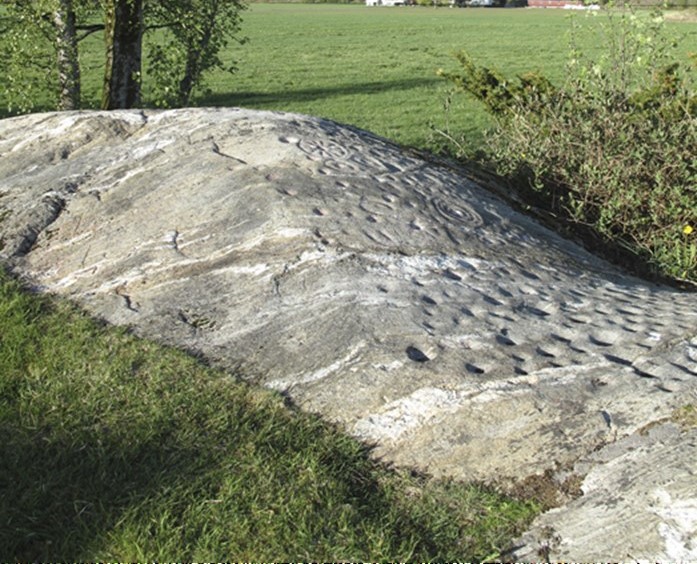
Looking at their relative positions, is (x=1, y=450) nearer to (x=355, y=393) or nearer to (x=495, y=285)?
(x=355, y=393)

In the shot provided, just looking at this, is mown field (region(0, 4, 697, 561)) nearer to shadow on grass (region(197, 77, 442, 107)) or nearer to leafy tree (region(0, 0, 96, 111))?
leafy tree (region(0, 0, 96, 111))

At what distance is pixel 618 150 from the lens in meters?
6.39

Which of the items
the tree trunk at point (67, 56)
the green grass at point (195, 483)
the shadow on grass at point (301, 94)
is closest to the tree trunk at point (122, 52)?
the tree trunk at point (67, 56)

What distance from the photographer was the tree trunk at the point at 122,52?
8.68 metres

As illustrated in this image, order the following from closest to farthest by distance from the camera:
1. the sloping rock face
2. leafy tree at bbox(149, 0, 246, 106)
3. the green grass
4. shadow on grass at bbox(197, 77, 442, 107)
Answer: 1. the green grass
2. the sloping rock face
3. leafy tree at bbox(149, 0, 246, 106)
4. shadow on grass at bbox(197, 77, 442, 107)

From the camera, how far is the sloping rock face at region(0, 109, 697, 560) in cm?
336

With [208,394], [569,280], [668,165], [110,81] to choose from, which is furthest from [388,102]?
[208,394]

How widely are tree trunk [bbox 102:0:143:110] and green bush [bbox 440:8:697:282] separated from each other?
12.6 ft

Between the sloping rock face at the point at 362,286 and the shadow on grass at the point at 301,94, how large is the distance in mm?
12332

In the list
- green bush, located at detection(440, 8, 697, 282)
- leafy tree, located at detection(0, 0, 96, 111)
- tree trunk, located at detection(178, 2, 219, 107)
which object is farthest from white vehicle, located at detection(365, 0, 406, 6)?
green bush, located at detection(440, 8, 697, 282)

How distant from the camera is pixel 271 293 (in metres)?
4.24

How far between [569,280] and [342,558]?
2.41 metres

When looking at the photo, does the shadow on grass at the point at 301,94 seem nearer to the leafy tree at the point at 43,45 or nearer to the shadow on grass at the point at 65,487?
the leafy tree at the point at 43,45

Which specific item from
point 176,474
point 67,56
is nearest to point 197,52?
point 67,56
